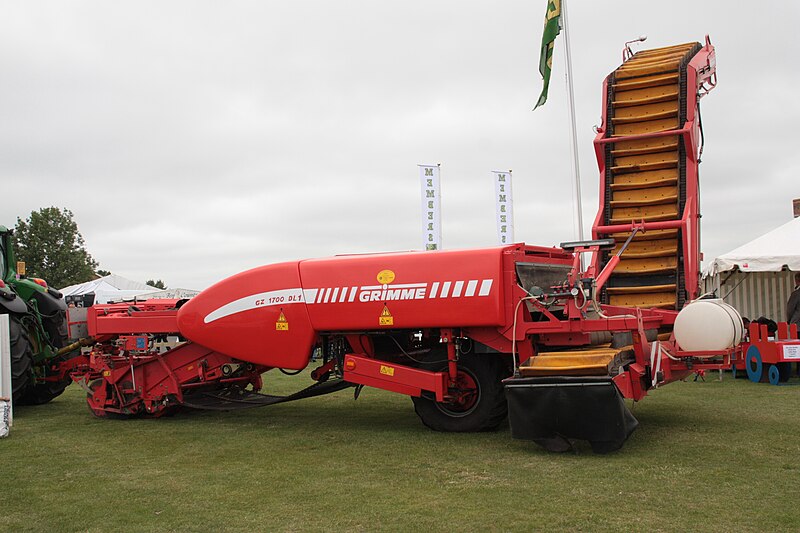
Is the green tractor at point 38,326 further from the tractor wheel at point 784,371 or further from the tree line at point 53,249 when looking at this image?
the tree line at point 53,249

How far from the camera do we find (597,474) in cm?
534

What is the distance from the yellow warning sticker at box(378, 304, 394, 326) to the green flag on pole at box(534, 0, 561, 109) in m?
8.63

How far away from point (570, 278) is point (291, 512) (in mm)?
3335

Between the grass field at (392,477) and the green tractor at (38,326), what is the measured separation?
1532 millimetres

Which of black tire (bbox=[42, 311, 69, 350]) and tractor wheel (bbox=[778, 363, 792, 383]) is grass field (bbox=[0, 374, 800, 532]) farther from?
tractor wheel (bbox=[778, 363, 792, 383])

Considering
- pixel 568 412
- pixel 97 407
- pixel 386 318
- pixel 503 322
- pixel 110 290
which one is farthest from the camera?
pixel 110 290

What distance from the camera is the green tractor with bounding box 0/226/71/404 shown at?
31.5 ft

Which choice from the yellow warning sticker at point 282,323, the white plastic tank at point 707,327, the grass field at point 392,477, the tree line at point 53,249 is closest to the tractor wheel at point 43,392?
the grass field at point 392,477

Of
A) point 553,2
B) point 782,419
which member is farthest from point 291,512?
point 553,2

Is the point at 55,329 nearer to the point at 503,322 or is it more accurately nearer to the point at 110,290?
the point at 503,322

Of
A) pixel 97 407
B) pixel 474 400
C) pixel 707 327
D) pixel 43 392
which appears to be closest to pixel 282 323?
pixel 474 400

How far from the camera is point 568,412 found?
230 inches

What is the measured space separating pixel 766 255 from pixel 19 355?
38.7 ft

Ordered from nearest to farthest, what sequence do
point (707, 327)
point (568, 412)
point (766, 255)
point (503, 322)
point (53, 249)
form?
1. point (568, 412)
2. point (707, 327)
3. point (503, 322)
4. point (766, 255)
5. point (53, 249)
